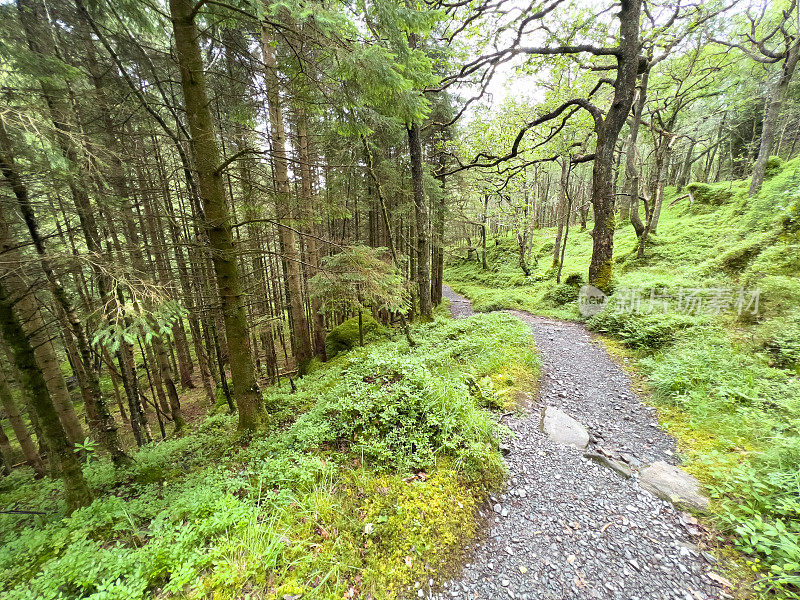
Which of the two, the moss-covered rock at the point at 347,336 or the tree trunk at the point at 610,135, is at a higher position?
the tree trunk at the point at 610,135

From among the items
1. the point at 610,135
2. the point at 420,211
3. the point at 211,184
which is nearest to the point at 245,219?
the point at 211,184

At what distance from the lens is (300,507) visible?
289 centimetres

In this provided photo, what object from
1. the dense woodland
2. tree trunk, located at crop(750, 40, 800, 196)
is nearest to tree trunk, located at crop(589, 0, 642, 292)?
the dense woodland

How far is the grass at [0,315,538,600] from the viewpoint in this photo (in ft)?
7.61

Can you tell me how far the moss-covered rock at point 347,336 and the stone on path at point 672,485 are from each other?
346 inches

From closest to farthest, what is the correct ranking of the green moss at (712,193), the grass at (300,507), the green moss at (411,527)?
the grass at (300,507)
the green moss at (411,527)
the green moss at (712,193)

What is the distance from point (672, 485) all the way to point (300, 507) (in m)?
4.23

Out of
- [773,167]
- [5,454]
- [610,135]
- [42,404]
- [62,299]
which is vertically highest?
[773,167]

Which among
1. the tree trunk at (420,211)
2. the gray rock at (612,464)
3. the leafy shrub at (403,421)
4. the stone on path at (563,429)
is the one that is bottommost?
the gray rock at (612,464)

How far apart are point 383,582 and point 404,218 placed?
37.8ft

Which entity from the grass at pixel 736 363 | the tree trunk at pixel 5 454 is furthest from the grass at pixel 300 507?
the tree trunk at pixel 5 454

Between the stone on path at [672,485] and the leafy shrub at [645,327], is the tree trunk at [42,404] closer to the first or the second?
the stone on path at [672,485]

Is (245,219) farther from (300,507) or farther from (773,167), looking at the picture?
(773,167)

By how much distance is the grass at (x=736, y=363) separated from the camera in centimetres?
258
